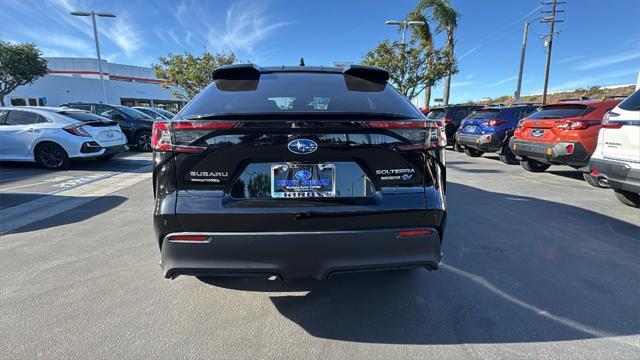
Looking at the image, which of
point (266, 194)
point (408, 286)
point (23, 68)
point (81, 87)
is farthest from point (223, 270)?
point (81, 87)

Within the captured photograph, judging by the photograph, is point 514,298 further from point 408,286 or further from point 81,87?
point 81,87

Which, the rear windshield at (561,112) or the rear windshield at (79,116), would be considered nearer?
the rear windshield at (561,112)

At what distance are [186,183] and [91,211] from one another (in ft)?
12.6

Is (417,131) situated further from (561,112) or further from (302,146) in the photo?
(561,112)

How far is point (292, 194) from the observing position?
6.19ft

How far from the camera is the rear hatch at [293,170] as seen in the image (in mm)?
1849

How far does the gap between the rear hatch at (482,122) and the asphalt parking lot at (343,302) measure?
5.58 meters

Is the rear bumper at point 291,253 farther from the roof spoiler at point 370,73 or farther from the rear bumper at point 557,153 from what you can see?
the rear bumper at point 557,153

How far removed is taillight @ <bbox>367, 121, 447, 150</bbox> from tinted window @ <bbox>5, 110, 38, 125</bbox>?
363 inches

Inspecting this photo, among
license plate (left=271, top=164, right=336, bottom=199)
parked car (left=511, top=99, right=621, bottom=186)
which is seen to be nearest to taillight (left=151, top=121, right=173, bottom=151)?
license plate (left=271, top=164, right=336, bottom=199)

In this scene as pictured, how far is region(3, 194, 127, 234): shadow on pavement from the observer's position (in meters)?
4.13

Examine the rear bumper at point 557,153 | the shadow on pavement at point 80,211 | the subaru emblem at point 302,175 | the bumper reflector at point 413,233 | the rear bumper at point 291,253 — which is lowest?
the shadow on pavement at point 80,211

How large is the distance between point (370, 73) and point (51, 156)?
8478mm

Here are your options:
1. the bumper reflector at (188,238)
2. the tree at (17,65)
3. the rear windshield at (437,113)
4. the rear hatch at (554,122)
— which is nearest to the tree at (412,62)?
the rear windshield at (437,113)
